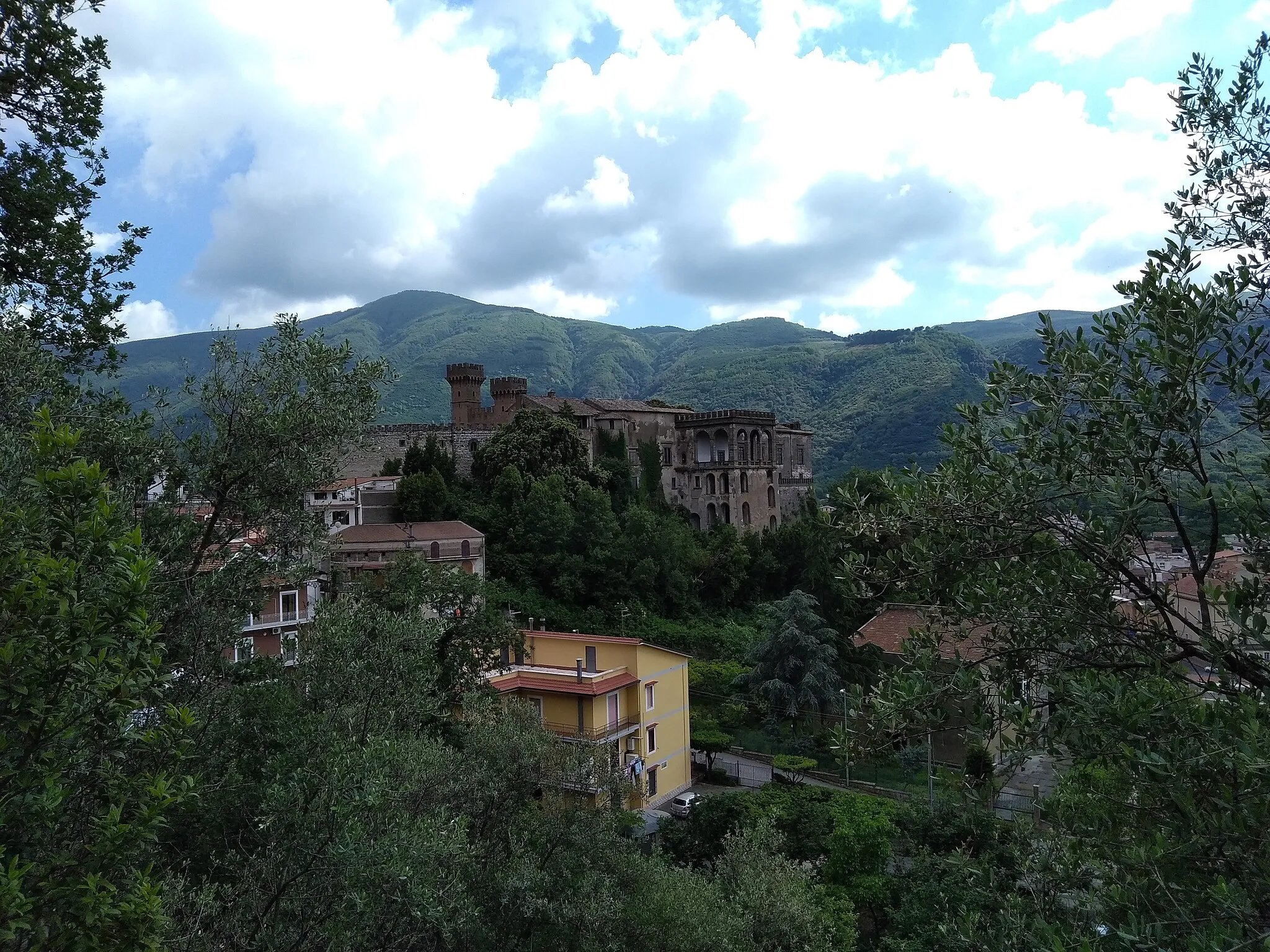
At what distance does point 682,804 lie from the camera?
26594 mm

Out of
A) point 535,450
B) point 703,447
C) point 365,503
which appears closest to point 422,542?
point 365,503

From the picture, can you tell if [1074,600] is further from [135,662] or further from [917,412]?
[917,412]

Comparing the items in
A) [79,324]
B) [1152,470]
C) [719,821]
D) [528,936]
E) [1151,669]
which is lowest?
[719,821]

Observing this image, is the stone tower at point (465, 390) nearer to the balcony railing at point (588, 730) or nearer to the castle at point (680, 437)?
the castle at point (680, 437)

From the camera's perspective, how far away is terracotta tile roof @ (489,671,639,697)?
25094 mm

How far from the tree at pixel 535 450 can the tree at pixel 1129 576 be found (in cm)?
3988

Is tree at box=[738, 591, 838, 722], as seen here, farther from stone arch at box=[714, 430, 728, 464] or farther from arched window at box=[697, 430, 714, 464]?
arched window at box=[697, 430, 714, 464]

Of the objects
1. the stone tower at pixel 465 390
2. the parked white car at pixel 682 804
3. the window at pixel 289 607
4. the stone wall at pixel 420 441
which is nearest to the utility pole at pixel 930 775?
the parked white car at pixel 682 804

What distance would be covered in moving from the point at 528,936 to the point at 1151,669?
11.0 meters

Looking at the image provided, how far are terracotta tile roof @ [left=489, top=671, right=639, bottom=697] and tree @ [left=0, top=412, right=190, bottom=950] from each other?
20840mm

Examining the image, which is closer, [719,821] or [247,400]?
[247,400]

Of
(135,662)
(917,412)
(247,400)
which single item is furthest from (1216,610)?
(917,412)

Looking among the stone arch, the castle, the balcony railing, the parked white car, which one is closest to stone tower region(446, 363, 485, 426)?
the castle

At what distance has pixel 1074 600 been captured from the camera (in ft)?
17.1
